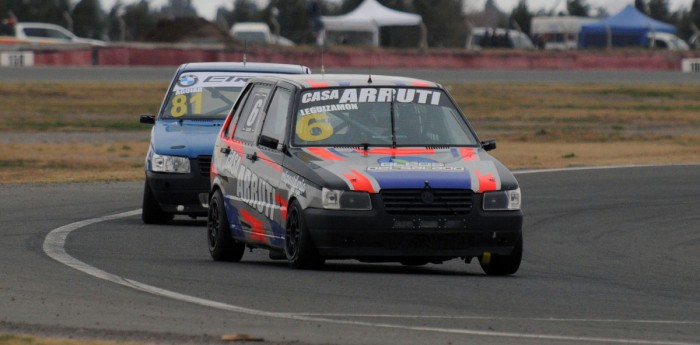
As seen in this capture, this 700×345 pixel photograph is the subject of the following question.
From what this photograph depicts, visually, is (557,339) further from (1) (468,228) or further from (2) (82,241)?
(2) (82,241)

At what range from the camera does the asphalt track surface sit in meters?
8.47

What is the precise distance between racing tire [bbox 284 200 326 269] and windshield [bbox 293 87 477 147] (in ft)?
2.19

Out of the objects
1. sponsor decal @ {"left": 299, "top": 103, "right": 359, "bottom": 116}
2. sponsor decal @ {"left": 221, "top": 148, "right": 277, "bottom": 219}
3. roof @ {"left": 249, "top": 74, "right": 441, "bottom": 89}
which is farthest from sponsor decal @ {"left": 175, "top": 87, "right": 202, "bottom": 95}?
sponsor decal @ {"left": 299, "top": 103, "right": 359, "bottom": 116}

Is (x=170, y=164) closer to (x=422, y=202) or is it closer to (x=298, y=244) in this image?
(x=298, y=244)

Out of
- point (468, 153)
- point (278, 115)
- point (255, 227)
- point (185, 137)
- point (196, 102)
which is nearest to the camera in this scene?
point (468, 153)

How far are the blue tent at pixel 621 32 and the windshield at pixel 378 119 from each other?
2393 inches

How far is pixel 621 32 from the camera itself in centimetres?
7269

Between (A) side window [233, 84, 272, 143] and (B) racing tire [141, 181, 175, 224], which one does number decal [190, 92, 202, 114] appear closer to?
(B) racing tire [141, 181, 175, 224]

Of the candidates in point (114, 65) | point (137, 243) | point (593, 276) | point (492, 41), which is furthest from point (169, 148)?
point (492, 41)

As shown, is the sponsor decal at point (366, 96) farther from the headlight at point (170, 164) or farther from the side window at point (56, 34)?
the side window at point (56, 34)

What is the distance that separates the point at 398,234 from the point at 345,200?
41 cm

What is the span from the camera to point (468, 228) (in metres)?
11.1

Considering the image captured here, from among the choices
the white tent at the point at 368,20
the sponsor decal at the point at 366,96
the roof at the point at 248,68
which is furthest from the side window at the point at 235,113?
the white tent at the point at 368,20

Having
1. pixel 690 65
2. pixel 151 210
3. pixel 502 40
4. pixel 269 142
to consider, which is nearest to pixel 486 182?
pixel 269 142
